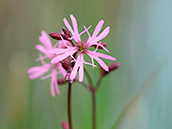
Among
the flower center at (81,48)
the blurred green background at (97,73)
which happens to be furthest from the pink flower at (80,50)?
the blurred green background at (97,73)

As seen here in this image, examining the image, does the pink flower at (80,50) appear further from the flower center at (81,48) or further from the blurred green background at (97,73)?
the blurred green background at (97,73)

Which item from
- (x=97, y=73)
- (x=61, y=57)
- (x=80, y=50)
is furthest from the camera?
(x=97, y=73)

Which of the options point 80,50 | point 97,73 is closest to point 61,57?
point 80,50

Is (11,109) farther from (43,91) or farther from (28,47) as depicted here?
(28,47)

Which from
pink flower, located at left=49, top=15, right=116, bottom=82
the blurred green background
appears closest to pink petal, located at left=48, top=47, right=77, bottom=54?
pink flower, located at left=49, top=15, right=116, bottom=82

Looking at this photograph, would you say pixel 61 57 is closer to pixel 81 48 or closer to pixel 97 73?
pixel 81 48

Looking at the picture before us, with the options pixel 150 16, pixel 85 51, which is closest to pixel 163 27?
pixel 150 16

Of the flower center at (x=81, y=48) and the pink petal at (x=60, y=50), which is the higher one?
the flower center at (x=81, y=48)

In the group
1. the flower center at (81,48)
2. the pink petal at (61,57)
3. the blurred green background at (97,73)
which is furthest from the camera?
the blurred green background at (97,73)

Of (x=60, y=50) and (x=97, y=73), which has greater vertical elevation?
(x=60, y=50)
